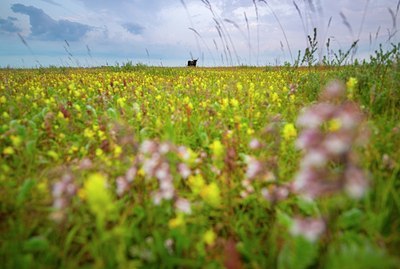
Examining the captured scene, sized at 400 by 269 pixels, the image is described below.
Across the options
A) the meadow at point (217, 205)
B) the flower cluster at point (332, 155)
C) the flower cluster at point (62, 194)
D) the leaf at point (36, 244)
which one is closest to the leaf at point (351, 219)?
the meadow at point (217, 205)

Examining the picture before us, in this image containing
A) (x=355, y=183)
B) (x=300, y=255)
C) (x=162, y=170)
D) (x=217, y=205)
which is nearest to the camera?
(x=355, y=183)

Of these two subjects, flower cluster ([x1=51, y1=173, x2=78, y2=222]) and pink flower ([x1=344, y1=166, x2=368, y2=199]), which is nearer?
pink flower ([x1=344, y1=166, x2=368, y2=199])

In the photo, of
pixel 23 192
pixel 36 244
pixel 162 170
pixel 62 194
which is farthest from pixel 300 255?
pixel 23 192

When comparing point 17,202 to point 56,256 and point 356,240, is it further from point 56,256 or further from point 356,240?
point 356,240

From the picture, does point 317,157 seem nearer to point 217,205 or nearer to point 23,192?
point 217,205

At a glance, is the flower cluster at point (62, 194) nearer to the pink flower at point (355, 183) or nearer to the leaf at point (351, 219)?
the pink flower at point (355, 183)

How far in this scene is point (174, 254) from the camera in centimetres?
181

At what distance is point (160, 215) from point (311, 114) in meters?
1.35

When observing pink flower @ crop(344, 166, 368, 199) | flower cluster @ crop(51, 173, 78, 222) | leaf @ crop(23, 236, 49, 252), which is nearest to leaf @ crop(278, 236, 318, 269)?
pink flower @ crop(344, 166, 368, 199)

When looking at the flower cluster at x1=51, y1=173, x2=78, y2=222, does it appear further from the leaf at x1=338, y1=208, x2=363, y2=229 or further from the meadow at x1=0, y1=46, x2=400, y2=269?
the leaf at x1=338, y1=208, x2=363, y2=229

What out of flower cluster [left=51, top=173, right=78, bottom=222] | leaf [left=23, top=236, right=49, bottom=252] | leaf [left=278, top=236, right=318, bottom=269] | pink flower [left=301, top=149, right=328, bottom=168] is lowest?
leaf [left=23, top=236, right=49, bottom=252]

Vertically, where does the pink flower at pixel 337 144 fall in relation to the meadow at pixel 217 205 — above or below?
above

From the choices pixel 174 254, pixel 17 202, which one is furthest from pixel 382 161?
pixel 17 202

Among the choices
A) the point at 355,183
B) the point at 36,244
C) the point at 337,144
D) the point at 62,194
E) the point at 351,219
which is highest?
the point at 337,144
